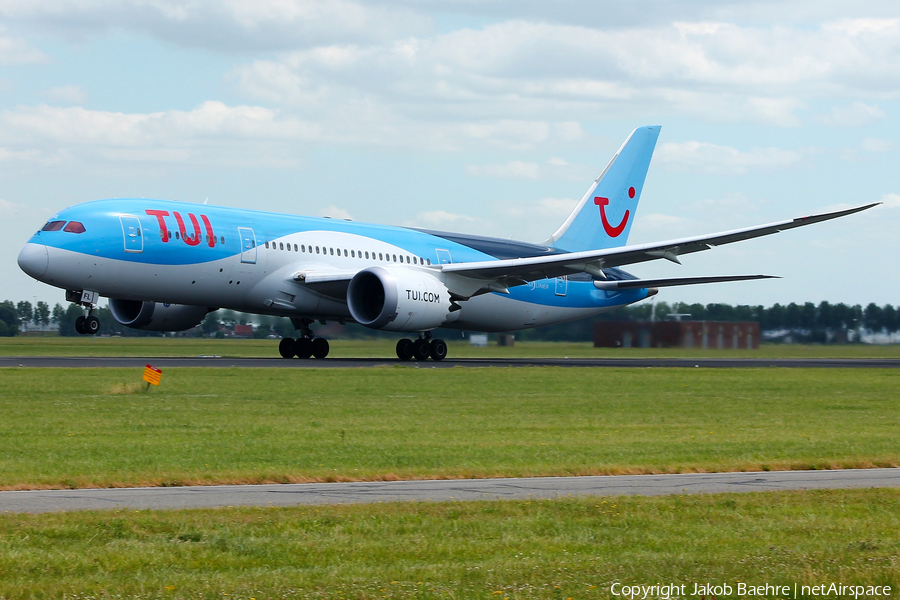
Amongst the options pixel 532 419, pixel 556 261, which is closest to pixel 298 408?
pixel 532 419

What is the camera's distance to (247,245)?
34.2 meters

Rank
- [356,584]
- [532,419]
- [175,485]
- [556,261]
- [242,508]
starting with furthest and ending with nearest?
[556,261] < [532,419] < [175,485] < [242,508] < [356,584]

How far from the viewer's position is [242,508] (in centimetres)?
1005

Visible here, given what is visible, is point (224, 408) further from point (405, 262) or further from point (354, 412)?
point (405, 262)

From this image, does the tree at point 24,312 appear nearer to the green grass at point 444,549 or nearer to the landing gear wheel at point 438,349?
the landing gear wheel at point 438,349

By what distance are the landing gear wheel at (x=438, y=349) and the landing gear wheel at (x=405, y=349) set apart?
2.52 feet

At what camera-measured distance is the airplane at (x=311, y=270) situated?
3145 cm

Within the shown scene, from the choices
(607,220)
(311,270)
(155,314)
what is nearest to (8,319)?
(155,314)

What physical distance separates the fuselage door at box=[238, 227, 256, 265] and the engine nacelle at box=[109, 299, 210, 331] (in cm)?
338

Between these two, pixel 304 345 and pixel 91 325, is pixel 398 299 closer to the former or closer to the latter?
pixel 304 345

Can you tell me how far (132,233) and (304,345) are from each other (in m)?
8.93

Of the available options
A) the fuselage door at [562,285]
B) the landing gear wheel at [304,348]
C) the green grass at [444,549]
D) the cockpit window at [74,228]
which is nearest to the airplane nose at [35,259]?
the cockpit window at [74,228]

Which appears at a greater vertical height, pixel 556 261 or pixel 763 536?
pixel 556 261

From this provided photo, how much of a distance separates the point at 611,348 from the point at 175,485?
3642 centimetres
